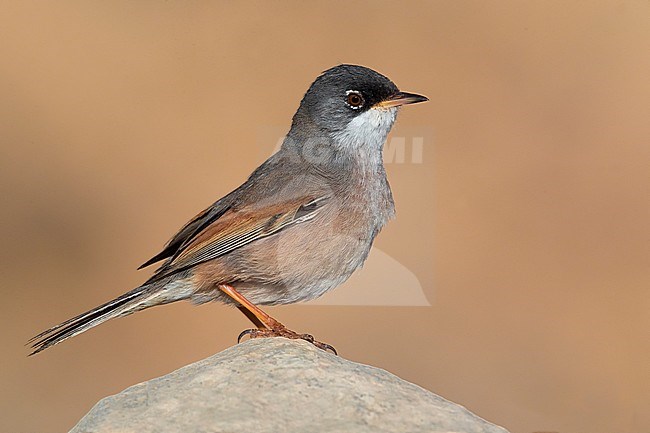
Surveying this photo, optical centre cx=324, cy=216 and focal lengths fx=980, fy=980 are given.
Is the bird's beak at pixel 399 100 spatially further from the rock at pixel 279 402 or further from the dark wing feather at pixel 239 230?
the rock at pixel 279 402

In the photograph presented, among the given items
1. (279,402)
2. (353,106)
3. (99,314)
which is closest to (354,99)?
(353,106)

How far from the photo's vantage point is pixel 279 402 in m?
4.23

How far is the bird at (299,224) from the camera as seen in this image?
559cm

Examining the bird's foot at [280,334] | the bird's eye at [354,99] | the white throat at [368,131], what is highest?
the bird's eye at [354,99]

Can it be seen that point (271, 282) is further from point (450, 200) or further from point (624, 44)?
point (624, 44)

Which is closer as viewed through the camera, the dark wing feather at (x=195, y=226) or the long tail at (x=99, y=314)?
the long tail at (x=99, y=314)

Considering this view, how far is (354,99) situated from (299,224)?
845 mm

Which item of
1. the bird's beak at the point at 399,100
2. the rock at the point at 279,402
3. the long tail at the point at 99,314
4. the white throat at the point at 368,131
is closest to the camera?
the rock at the point at 279,402

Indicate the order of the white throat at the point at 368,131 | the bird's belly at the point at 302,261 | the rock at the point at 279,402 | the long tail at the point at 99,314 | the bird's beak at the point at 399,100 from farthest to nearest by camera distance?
the white throat at the point at 368,131, the bird's beak at the point at 399,100, the bird's belly at the point at 302,261, the long tail at the point at 99,314, the rock at the point at 279,402

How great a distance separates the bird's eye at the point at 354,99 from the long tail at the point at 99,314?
1.61 meters

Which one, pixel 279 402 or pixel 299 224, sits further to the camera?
pixel 299 224

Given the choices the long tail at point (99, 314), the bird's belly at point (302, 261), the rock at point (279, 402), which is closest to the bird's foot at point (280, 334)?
the bird's belly at point (302, 261)

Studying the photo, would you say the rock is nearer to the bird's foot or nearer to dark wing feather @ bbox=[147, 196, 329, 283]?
the bird's foot

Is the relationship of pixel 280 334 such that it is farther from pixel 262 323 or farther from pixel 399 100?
pixel 399 100
